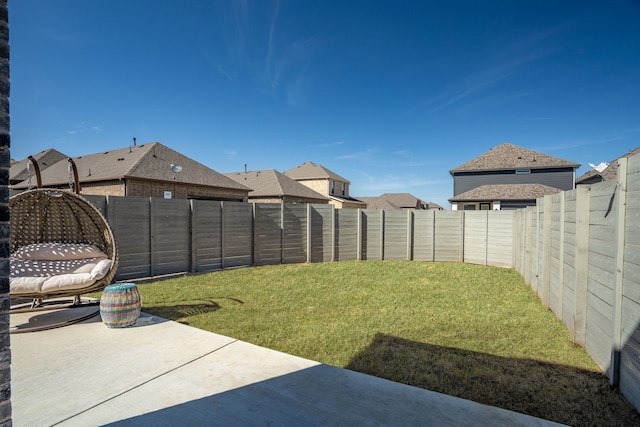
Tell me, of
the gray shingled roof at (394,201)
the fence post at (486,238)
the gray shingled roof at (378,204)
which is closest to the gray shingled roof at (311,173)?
the gray shingled roof at (378,204)

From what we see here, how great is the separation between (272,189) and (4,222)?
2516 cm

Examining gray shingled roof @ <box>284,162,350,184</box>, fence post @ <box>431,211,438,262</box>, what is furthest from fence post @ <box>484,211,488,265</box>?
gray shingled roof @ <box>284,162,350,184</box>

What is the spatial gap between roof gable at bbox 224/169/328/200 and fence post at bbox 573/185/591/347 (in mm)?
22240

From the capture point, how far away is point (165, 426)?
7.31ft

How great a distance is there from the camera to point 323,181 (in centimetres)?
3331

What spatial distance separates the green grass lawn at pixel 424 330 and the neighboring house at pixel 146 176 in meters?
11.1

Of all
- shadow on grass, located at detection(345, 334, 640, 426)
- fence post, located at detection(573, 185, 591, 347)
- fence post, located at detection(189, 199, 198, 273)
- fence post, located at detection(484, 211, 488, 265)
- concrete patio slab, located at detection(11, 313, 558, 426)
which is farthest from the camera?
fence post, located at detection(484, 211, 488, 265)

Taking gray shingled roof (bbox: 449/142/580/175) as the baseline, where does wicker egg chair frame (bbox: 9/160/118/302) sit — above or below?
below

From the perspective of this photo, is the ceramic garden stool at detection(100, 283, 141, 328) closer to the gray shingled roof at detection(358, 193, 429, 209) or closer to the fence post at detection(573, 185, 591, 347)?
the fence post at detection(573, 185, 591, 347)

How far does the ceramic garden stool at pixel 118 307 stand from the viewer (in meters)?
4.32

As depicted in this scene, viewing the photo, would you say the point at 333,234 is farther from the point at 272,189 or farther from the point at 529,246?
the point at 272,189

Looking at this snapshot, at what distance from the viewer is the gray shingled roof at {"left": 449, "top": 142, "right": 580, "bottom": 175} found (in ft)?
79.3

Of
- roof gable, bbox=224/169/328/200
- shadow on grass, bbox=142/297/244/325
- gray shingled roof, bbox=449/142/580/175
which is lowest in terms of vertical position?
shadow on grass, bbox=142/297/244/325

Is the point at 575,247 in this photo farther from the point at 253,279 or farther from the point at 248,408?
the point at 253,279
